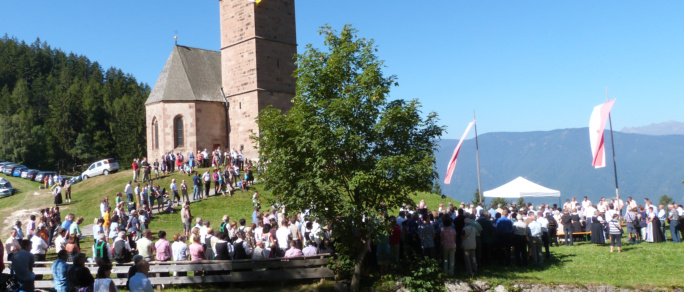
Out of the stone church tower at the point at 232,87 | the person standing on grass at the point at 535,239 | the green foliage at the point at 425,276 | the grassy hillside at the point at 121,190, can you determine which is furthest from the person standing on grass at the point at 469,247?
the stone church tower at the point at 232,87

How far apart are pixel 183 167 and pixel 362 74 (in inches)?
943

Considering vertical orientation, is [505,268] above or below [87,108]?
below

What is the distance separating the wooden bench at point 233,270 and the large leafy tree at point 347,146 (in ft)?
3.00

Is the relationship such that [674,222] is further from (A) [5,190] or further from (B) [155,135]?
(A) [5,190]

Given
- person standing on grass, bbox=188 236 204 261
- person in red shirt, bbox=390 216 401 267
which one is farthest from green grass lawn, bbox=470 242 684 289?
person standing on grass, bbox=188 236 204 261

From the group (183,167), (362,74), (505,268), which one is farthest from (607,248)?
(183,167)

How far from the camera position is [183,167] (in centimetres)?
3475

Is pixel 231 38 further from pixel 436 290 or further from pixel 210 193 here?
pixel 436 290

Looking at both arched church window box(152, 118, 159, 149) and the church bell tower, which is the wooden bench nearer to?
the church bell tower

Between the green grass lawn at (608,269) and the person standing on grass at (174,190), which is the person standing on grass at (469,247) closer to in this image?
the green grass lawn at (608,269)

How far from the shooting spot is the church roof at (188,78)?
40812 mm

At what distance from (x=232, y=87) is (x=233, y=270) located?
2843 centimetres

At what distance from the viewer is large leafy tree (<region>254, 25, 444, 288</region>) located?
12930mm

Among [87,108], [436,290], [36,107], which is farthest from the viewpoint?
[36,107]
